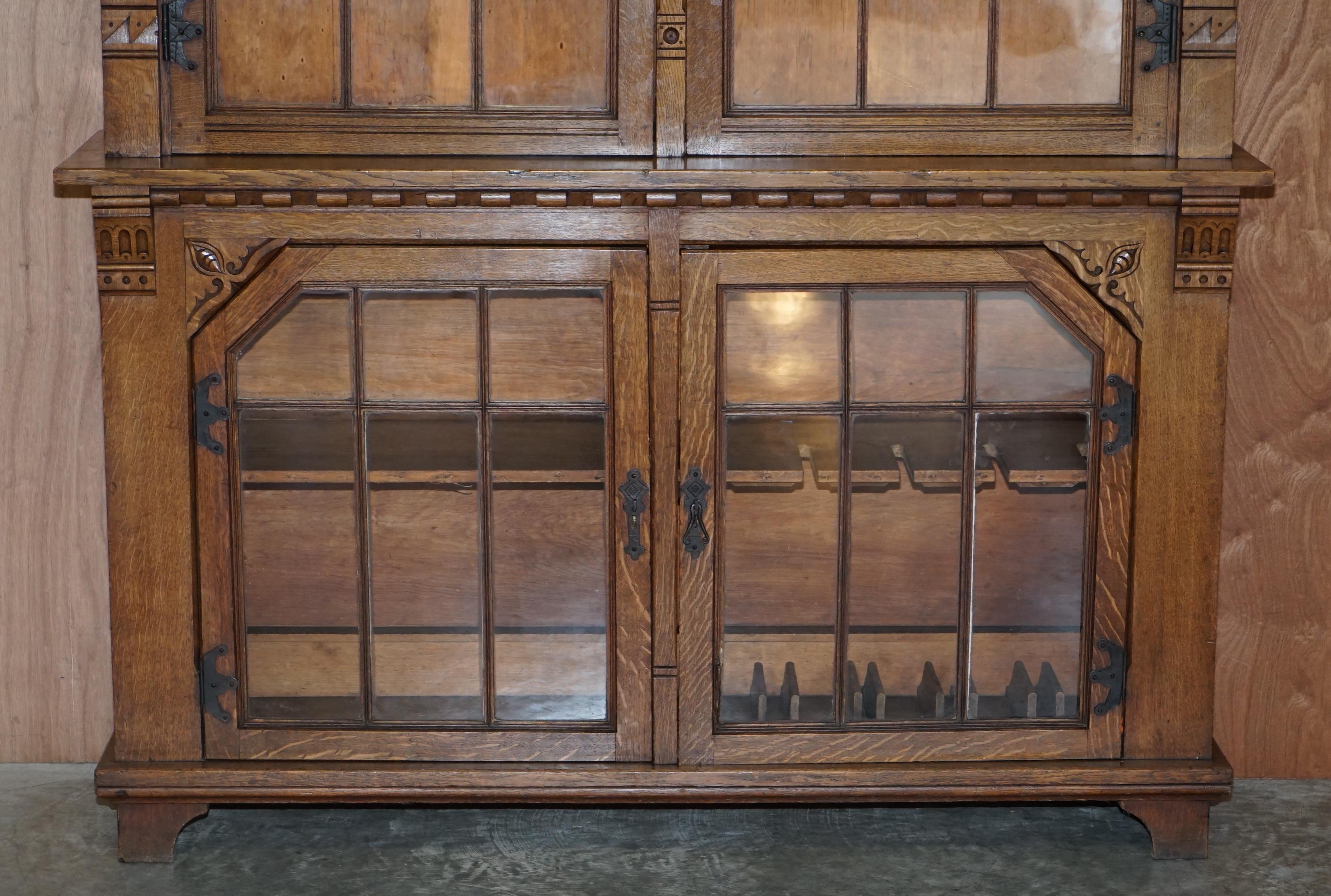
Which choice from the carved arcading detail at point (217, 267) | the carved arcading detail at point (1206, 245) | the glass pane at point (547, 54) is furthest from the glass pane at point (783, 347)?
the carved arcading detail at point (217, 267)

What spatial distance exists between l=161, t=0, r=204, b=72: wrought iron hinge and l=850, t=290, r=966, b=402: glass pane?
1.06 meters

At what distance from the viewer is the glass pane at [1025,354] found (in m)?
2.38

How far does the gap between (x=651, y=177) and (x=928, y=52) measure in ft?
1.58

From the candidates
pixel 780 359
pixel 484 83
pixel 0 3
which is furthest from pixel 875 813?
pixel 0 3

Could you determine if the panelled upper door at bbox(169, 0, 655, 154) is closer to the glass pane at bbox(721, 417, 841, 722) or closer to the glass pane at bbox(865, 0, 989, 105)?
the glass pane at bbox(865, 0, 989, 105)

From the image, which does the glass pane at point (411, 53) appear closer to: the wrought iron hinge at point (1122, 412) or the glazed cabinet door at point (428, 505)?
the glazed cabinet door at point (428, 505)

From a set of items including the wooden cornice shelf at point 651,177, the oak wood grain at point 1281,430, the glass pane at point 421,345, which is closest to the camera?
the wooden cornice shelf at point 651,177

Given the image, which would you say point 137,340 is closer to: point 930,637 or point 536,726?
point 536,726

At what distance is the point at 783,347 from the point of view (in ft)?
7.78

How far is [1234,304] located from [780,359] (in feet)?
2.81

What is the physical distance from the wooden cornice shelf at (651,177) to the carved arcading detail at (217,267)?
0.29ft

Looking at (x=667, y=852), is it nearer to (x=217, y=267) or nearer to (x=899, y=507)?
(x=899, y=507)

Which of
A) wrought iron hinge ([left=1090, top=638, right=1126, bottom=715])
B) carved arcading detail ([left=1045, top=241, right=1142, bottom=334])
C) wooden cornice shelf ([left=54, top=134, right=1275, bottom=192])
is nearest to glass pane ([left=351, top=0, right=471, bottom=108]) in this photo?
wooden cornice shelf ([left=54, top=134, right=1275, bottom=192])

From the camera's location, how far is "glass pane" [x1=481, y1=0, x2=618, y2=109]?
2.36 meters
